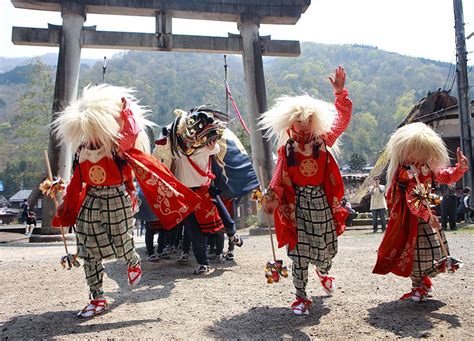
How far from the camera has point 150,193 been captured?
422cm

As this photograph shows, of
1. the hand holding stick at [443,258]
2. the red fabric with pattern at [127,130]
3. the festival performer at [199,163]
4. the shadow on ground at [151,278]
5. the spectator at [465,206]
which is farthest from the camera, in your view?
the spectator at [465,206]

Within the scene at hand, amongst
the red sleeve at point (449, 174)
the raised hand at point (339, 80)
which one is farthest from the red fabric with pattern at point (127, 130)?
the red sleeve at point (449, 174)

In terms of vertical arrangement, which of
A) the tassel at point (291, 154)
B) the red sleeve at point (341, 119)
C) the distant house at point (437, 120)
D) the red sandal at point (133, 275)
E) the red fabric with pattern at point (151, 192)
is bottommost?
the red sandal at point (133, 275)

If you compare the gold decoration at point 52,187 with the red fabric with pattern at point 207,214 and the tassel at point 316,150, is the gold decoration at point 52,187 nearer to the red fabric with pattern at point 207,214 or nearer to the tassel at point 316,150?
the red fabric with pattern at point 207,214

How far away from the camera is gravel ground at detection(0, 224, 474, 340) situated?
331 centimetres

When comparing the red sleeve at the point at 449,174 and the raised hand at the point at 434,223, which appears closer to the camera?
the raised hand at the point at 434,223

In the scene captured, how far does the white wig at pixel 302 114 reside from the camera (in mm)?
3873

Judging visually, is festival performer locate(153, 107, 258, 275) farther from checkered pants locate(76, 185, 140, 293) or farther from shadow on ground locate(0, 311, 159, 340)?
shadow on ground locate(0, 311, 159, 340)

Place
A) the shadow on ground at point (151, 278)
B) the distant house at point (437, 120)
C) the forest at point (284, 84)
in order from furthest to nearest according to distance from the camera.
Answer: the forest at point (284, 84) < the distant house at point (437, 120) < the shadow on ground at point (151, 278)

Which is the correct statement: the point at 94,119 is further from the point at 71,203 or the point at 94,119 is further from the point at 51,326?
the point at 51,326

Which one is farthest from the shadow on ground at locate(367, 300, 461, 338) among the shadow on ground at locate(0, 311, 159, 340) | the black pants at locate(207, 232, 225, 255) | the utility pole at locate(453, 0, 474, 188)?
the utility pole at locate(453, 0, 474, 188)

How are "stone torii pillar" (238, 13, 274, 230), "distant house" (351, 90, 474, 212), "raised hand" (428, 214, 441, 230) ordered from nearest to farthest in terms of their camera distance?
"raised hand" (428, 214, 441, 230), "stone torii pillar" (238, 13, 274, 230), "distant house" (351, 90, 474, 212)

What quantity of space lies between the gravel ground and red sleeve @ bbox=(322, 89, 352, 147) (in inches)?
57.9

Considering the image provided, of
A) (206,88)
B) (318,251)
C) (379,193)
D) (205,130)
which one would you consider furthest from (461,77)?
(206,88)
